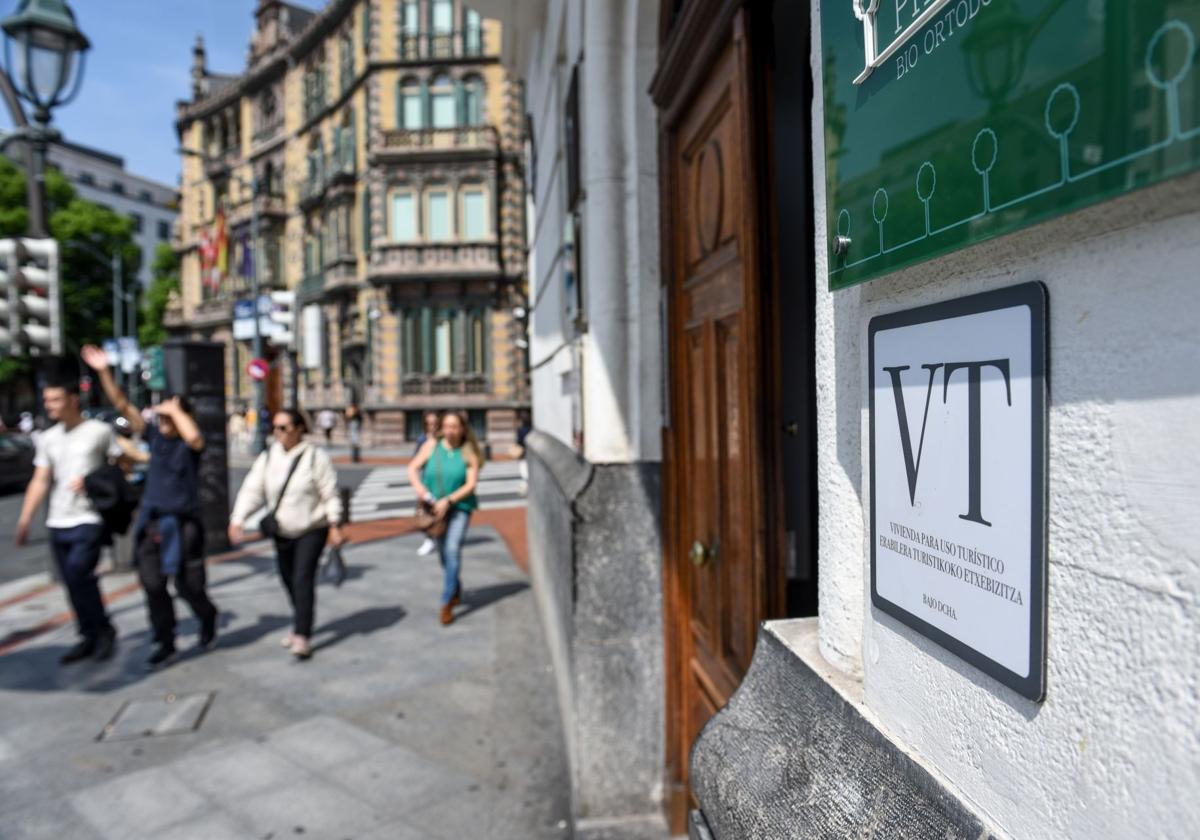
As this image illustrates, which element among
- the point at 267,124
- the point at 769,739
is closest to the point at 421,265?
the point at 267,124

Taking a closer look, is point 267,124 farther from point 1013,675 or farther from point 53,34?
point 1013,675

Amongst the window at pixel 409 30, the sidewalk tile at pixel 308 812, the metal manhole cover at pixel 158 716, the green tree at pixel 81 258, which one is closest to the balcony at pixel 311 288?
the window at pixel 409 30

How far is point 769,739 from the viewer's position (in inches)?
58.0

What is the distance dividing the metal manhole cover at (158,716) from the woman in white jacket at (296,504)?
2.79 feet

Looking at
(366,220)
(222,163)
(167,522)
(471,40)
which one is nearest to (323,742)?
(167,522)

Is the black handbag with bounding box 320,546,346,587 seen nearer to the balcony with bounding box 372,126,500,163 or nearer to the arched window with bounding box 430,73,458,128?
the balcony with bounding box 372,126,500,163

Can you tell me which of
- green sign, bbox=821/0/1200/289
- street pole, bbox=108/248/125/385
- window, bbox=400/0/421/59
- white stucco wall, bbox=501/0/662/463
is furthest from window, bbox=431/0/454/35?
green sign, bbox=821/0/1200/289

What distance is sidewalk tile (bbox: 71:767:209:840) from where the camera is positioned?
3.58 metres

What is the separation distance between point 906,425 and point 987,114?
0.44 meters

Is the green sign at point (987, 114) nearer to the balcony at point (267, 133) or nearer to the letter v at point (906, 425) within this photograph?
the letter v at point (906, 425)

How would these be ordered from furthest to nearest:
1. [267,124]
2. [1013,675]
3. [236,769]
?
[267,124]
[236,769]
[1013,675]

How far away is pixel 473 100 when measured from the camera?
30.4 metres

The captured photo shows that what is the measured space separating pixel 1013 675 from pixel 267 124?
44.9 metres

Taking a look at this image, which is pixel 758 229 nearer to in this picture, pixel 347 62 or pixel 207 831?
pixel 207 831
